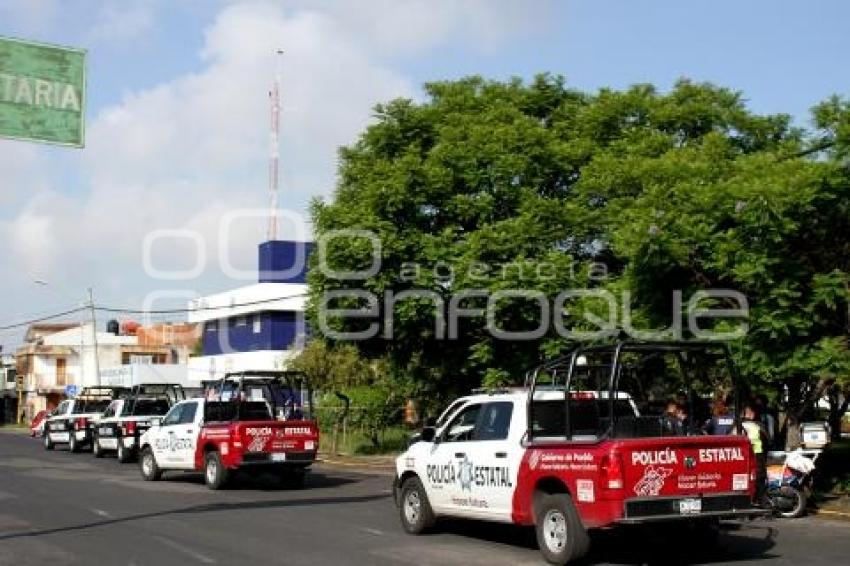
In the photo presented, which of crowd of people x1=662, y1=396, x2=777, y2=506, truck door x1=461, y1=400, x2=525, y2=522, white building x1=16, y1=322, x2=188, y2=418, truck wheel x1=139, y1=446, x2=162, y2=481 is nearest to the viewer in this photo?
crowd of people x1=662, y1=396, x2=777, y2=506

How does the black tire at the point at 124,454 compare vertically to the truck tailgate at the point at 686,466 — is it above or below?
below

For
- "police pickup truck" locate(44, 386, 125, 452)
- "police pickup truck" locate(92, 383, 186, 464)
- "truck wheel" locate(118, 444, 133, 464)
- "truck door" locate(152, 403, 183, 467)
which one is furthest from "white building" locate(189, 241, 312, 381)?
"truck door" locate(152, 403, 183, 467)

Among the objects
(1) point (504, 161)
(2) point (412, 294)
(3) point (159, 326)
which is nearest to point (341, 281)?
(2) point (412, 294)

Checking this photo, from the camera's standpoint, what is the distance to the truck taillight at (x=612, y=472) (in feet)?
35.1

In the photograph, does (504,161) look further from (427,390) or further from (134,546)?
(134,546)

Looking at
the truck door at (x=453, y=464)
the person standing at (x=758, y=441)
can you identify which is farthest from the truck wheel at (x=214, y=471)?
the person standing at (x=758, y=441)

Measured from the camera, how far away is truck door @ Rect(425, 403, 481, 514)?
42.9 ft

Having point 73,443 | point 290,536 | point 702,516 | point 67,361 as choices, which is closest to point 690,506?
point 702,516

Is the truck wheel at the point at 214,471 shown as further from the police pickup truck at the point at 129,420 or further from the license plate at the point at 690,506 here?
→ the license plate at the point at 690,506

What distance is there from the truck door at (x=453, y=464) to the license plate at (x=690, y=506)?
9.05 ft

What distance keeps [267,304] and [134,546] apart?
44634 mm

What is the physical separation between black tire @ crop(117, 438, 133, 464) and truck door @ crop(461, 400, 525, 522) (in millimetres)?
18762

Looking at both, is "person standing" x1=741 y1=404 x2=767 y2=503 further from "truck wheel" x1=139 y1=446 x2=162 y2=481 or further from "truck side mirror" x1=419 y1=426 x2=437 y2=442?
"truck wheel" x1=139 y1=446 x2=162 y2=481

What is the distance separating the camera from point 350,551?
12.5m
